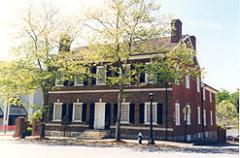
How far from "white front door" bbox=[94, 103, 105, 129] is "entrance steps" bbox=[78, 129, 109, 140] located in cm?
68

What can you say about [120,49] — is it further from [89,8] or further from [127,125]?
[127,125]

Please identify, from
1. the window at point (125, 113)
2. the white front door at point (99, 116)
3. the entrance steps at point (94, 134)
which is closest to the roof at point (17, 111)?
the white front door at point (99, 116)

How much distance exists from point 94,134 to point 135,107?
3.82 m

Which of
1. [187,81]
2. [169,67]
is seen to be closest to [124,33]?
[169,67]

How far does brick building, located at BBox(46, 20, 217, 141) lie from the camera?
22.2m

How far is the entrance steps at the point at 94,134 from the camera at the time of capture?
22855 mm

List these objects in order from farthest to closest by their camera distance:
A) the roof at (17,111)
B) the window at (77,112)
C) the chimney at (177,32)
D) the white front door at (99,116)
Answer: the roof at (17,111) < the window at (77,112) < the chimney at (177,32) < the white front door at (99,116)

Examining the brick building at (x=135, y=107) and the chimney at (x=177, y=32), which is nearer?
the brick building at (x=135, y=107)

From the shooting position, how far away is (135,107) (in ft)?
76.0

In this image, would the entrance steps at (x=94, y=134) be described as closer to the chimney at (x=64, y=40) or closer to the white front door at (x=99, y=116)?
the white front door at (x=99, y=116)

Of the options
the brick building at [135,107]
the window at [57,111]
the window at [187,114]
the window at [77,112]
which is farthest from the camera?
the window at [57,111]

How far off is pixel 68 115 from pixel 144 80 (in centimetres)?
760

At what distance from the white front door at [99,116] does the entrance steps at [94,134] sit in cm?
68

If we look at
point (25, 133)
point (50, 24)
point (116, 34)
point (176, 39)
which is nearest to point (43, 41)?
point (50, 24)
